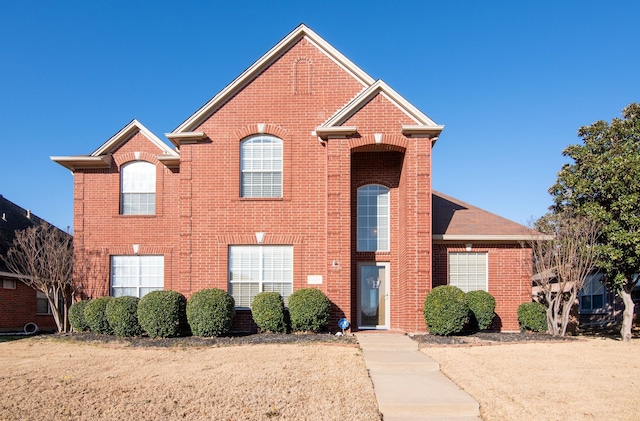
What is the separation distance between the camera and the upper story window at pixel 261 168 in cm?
1839

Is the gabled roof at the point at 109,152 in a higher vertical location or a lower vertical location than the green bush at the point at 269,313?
higher

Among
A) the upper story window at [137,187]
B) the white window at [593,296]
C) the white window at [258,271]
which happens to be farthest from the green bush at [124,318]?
the white window at [593,296]

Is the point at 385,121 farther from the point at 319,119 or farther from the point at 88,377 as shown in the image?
the point at 88,377

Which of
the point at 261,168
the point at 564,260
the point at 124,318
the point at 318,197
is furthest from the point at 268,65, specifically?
the point at 564,260

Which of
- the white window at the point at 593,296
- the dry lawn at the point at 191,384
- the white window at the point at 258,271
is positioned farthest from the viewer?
the white window at the point at 593,296

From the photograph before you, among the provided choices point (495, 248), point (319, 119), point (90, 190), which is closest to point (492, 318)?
point (495, 248)

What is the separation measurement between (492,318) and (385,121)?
267 inches

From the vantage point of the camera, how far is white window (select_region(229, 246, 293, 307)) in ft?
59.2

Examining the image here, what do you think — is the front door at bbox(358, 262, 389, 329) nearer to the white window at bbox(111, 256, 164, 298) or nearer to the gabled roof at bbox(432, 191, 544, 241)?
the gabled roof at bbox(432, 191, 544, 241)

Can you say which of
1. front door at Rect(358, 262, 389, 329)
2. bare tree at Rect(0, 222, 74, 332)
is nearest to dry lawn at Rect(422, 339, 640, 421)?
front door at Rect(358, 262, 389, 329)

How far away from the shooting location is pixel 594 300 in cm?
2839

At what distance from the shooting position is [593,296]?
2850 centimetres

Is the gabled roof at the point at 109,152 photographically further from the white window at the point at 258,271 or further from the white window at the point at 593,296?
the white window at the point at 593,296

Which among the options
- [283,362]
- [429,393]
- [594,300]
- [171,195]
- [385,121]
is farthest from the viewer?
[594,300]
